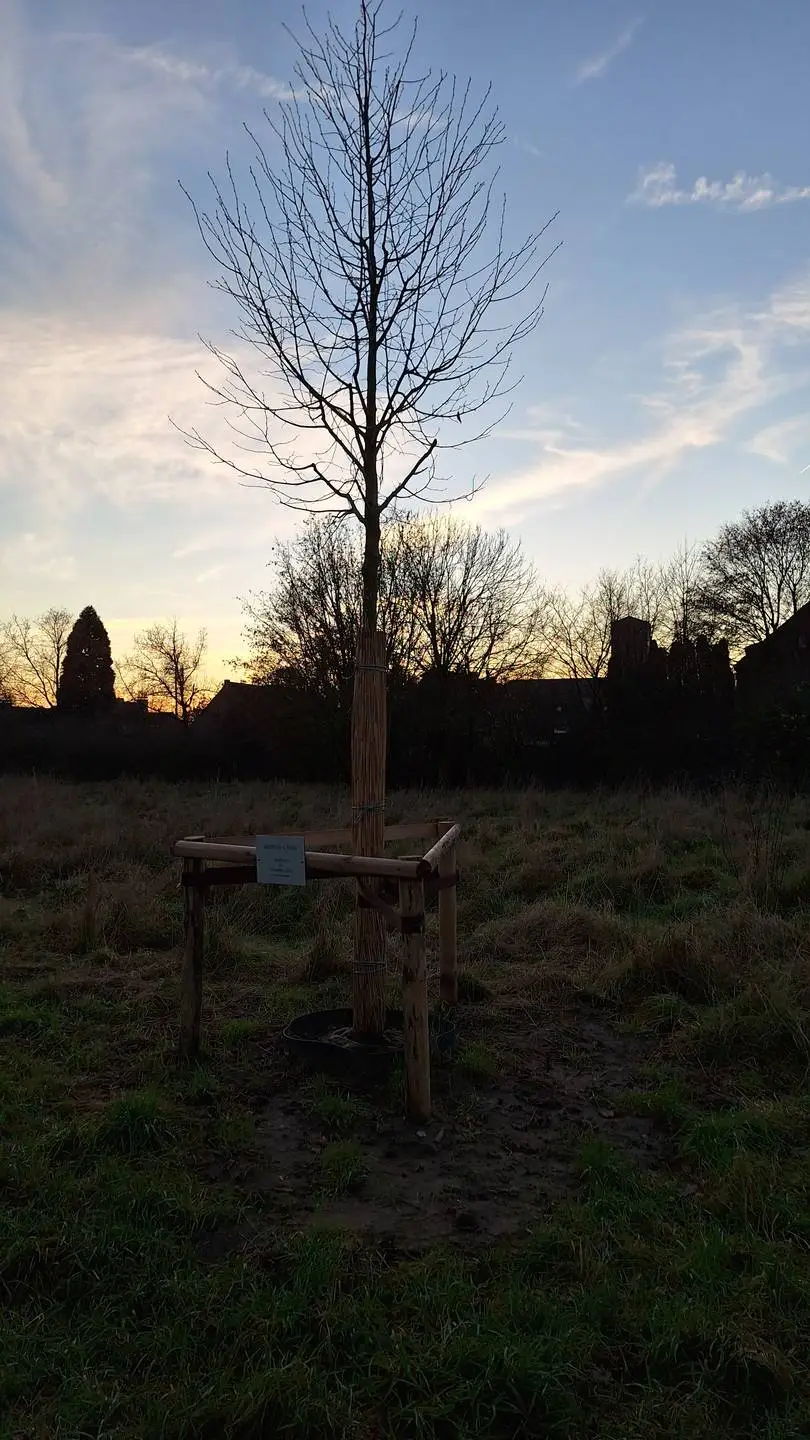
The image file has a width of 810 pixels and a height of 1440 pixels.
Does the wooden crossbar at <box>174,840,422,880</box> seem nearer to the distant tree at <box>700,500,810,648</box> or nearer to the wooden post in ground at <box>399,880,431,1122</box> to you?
the wooden post in ground at <box>399,880,431,1122</box>

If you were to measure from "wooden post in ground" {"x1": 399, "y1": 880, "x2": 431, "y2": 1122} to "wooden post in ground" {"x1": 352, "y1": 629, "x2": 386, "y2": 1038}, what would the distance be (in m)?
0.71

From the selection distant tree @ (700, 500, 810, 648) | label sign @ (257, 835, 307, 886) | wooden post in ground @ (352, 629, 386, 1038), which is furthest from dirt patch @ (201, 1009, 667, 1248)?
distant tree @ (700, 500, 810, 648)

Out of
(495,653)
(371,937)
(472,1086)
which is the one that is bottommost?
Answer: (472,1086)

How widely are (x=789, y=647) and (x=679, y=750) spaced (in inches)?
426

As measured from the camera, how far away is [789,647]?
28672mm

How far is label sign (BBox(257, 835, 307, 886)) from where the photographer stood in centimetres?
419

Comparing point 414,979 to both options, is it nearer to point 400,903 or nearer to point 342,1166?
point 400,903

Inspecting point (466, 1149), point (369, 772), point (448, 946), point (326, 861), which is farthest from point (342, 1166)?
point (448, 946)

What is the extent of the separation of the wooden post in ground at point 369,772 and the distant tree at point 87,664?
144ft

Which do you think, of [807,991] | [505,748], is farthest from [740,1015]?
[505,748]

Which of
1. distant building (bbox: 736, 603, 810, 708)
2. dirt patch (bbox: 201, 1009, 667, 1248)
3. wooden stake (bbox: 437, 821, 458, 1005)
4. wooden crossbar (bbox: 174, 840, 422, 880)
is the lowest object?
dirt patch (bbox: 201, 1009, 667, 1248)

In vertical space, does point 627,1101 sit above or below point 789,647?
below

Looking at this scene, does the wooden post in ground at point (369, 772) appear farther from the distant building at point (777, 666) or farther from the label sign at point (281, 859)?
the distant building at point (777, 666)

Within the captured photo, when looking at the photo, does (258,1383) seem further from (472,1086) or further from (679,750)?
(679,750)
